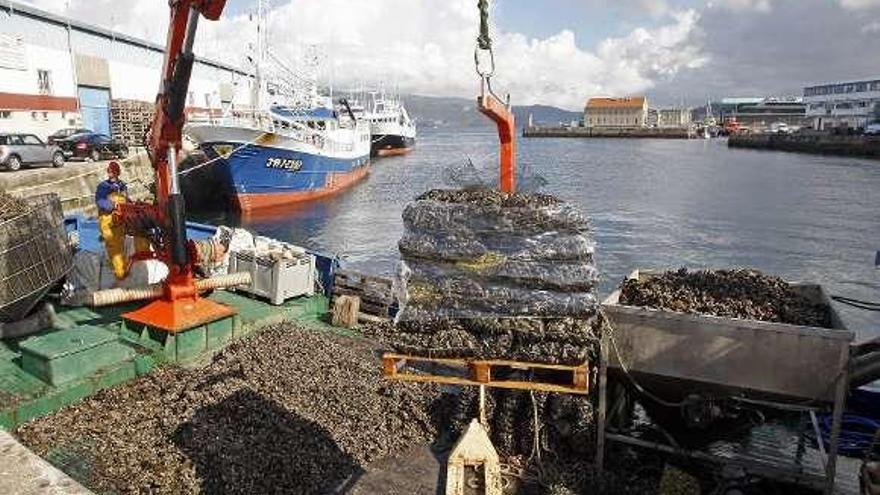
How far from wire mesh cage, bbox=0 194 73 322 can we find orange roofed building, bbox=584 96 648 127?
144 m

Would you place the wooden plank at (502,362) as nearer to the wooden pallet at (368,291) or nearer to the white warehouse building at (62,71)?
the wooden pallet at (368,291)

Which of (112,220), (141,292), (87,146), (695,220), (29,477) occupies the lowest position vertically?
(695,220)

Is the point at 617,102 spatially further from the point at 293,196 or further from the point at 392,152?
the point at 293,196

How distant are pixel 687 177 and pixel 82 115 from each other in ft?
146

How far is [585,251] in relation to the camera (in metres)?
5.18

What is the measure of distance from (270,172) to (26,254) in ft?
80.6

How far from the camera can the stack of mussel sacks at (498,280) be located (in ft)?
16.9

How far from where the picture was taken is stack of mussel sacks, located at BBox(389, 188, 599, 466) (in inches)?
203

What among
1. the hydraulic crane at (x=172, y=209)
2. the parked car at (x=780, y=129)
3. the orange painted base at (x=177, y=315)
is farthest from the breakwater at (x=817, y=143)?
the hydraulic crane at (x=172, y=209)

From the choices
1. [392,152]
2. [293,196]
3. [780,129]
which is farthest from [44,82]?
[780,129]

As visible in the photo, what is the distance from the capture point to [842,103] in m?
118

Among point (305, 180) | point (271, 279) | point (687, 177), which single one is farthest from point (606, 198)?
point (271, 279)

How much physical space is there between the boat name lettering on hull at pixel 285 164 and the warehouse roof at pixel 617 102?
407 ft

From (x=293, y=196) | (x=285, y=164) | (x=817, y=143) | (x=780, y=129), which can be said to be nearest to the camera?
(x=285, y=164)
